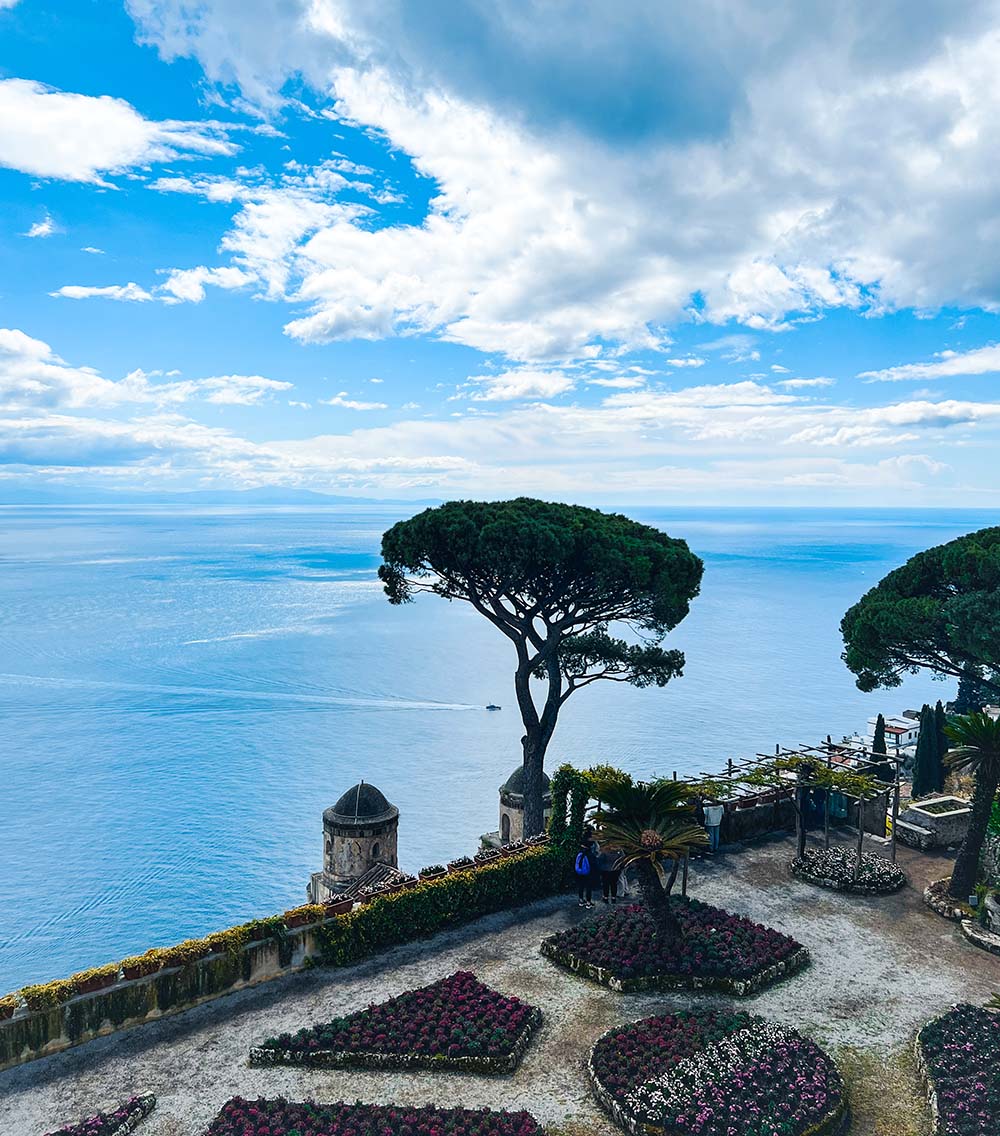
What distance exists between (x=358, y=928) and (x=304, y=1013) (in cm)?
256

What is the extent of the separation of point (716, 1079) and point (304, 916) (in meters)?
9.90

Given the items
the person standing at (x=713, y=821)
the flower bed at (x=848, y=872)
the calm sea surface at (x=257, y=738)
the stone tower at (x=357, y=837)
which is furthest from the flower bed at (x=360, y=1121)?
the calm sea surface at (x=257, y=738)

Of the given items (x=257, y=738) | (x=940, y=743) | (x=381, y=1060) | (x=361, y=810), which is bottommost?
(x=257, y=738)

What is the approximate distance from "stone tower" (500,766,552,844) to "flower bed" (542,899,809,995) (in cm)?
1157

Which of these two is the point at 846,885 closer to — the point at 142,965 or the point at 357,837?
the point at 357,837

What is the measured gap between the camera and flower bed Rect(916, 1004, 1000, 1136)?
13039 mm

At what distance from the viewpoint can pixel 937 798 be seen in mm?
28469

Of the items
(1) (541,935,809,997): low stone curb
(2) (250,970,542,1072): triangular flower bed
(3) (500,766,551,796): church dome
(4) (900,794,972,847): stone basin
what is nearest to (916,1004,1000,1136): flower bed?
(1) (541,935,809,997): low stone curb

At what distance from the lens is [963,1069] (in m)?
14.4

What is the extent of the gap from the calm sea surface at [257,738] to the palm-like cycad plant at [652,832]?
1645 inches

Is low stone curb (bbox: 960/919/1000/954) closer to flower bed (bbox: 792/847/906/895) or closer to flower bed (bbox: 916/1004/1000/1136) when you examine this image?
flower bed (bbox: 792/847/906/895)

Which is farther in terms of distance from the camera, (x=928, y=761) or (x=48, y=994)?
(x=928, y=761)

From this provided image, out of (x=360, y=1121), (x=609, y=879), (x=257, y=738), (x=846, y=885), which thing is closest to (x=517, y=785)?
(x=609, y=879)

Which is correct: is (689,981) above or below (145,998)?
above
